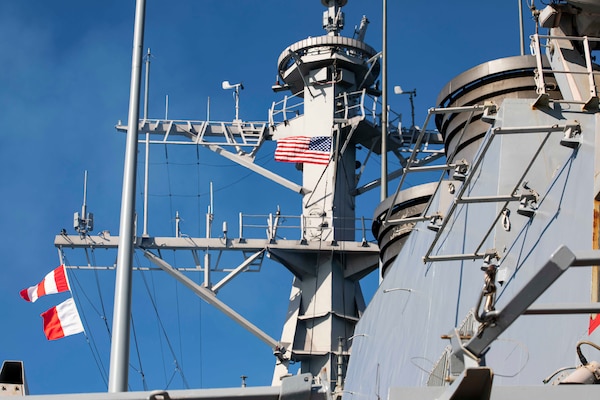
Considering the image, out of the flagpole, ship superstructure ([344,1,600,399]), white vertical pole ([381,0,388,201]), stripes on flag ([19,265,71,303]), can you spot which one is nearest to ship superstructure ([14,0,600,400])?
ship superstructure ([344,1,600,399])

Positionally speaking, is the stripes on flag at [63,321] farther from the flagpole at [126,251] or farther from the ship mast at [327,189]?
the ship mast at [327,189]

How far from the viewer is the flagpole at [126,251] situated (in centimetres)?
1008

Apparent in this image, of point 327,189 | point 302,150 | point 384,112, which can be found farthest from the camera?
point 327,189

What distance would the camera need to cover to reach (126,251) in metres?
11.0

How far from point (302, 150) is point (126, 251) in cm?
1517

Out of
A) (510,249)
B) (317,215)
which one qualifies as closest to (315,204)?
(317,215)

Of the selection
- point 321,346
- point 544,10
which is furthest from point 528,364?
point 321,346

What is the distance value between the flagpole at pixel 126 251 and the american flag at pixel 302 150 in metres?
12.4

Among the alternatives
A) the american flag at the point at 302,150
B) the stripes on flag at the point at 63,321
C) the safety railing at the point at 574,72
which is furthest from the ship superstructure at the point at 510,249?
the american flag at the point at 302,150

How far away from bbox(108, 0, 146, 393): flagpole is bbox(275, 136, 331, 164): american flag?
12428mm

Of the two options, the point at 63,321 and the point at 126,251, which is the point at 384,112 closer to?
the point at 63,321

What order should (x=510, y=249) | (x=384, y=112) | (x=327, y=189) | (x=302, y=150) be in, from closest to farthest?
(x=510, y=249) → (x=384, y=112) → (x=302, y=150) → (x=327, y=189)

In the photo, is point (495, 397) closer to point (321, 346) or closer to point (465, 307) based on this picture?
point (465, 307)

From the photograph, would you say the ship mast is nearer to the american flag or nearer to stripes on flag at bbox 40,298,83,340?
the american flag
